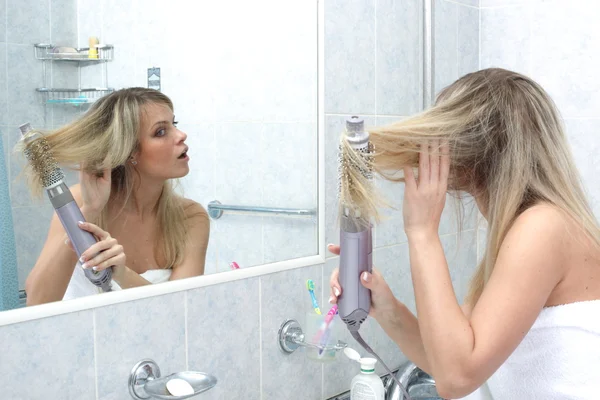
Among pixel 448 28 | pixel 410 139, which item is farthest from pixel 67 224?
pixel 448 28

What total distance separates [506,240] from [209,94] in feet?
2.07

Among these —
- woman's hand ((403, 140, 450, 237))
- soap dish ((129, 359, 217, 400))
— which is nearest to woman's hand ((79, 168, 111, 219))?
soap dish ((129, 359, 217, 400))

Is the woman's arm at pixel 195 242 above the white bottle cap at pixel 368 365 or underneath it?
above

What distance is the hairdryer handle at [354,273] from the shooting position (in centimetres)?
116

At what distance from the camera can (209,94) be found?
1356 millimetres

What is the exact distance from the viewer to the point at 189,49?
1.30 metres

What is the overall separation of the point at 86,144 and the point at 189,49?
0.29 metres

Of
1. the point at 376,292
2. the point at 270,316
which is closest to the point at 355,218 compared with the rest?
the point at 376,292

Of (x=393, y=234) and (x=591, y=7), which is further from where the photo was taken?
(x=591, y=7)

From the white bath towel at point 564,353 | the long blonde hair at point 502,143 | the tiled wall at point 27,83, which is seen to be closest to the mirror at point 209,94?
the tiled wall at point 27,83

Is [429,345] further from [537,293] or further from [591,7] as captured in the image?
[591,7]

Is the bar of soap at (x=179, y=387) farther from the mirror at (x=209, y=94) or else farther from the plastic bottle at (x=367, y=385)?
the plastic bottle at (x=367, y=385)

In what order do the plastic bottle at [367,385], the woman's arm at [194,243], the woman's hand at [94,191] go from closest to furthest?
the woman's hand at [94,191], the woman's arm at [194,243], the plastic bottle at [367,385]

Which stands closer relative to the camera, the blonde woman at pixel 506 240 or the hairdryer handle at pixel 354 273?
the blonde woman at pixel 506 240
